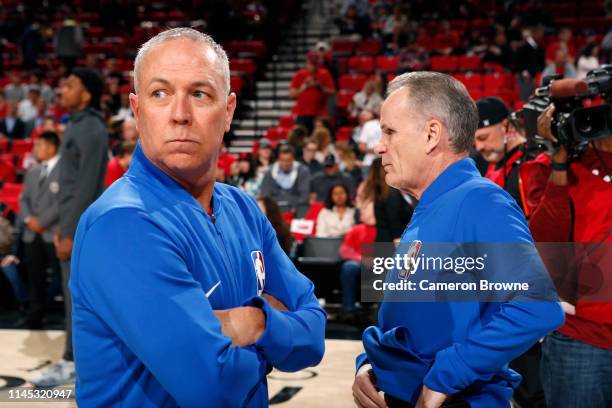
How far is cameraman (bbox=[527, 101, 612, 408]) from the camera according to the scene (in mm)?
2389

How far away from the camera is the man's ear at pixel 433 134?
1936 millimetres

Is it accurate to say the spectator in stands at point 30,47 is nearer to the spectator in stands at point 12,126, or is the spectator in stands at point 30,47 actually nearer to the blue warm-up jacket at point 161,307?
the spectator in stands at point 12,126

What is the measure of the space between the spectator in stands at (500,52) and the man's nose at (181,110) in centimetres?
1037

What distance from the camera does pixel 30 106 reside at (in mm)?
13188

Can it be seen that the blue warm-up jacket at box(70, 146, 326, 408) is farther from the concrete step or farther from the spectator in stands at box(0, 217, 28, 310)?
the concrete step

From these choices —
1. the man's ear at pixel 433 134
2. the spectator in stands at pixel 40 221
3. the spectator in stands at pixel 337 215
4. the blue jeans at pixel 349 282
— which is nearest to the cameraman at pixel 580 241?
the man's ear at pixel 433 134

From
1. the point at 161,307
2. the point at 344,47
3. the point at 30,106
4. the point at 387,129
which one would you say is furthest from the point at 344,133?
the point at 161,307

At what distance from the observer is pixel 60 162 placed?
4.89 m

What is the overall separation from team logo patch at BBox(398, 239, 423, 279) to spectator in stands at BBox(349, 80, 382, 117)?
8.69 m

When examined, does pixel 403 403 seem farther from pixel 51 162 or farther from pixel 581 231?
pixel 51 162

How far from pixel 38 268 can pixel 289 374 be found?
306cm

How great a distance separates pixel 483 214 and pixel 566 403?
0.95m

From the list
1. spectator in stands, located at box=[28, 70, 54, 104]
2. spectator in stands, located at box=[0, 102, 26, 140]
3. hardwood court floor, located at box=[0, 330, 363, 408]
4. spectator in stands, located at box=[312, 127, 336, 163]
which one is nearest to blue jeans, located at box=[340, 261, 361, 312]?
hardwood court floor, located at box=[0, 330, 363, 408]

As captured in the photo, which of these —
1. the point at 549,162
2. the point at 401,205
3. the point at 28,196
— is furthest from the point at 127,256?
the point at 28,196
